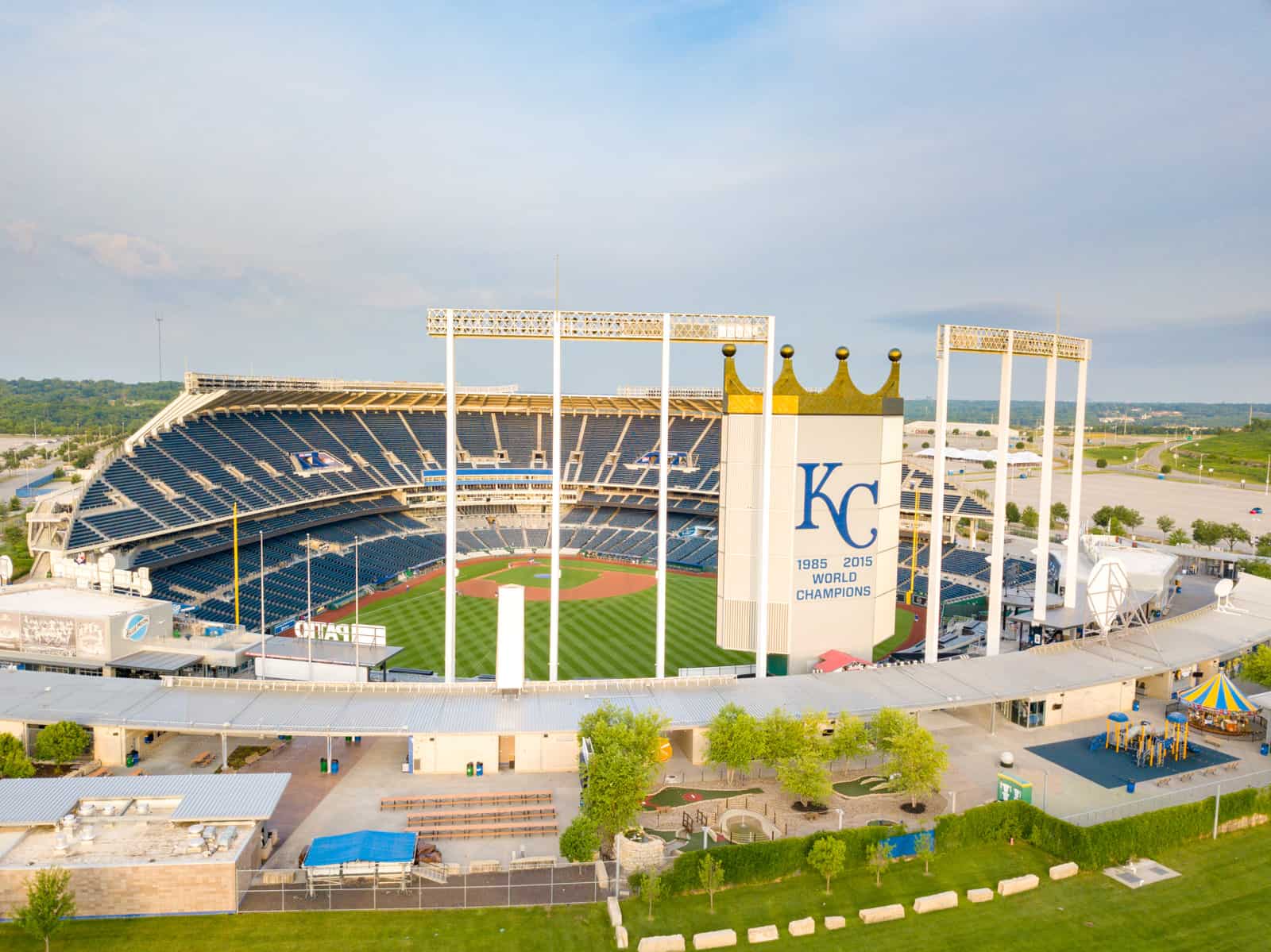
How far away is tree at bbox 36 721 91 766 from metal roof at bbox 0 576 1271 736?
778mm

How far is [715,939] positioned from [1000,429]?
27.7 m

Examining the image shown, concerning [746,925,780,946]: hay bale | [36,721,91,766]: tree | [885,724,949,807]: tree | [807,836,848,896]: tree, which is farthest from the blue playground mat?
[36,721,91,766]: tree

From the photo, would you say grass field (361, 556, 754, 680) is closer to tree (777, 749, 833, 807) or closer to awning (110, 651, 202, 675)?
awning (110, 651, 202, 675)

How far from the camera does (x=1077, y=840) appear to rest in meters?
25.7

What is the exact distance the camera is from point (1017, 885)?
2447 centimetres

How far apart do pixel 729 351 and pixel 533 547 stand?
49.3m

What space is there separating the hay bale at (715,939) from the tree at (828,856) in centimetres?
352

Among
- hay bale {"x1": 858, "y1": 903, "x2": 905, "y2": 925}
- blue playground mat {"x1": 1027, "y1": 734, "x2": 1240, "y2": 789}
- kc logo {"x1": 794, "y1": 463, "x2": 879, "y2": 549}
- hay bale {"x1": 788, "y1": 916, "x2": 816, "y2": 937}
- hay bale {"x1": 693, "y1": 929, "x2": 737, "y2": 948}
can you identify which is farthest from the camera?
kc logo {"x1": 794, "y1": 463, "x2": 879, "y2": 549}

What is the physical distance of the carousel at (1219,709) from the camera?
3369 centimetres

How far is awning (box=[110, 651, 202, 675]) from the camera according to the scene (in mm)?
35625

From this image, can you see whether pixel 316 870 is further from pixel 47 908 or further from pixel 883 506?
pixel 883 506

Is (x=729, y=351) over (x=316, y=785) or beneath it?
over

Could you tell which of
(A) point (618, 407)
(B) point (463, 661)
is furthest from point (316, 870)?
(A) point (618, 407)

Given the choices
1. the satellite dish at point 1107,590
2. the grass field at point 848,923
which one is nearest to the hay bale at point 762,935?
the grass field at point 848,923
